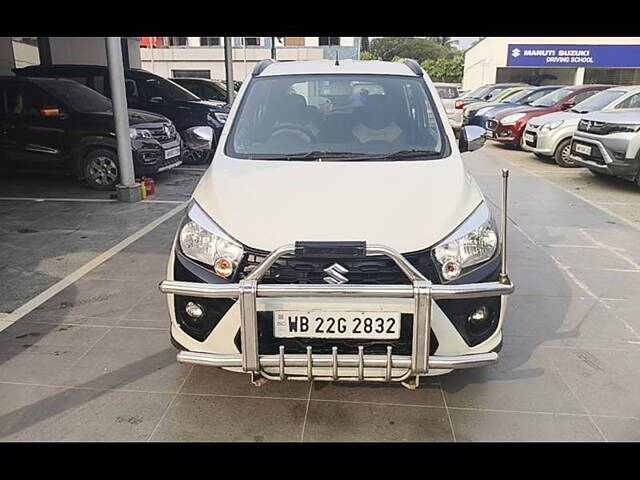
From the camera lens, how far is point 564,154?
428 inches

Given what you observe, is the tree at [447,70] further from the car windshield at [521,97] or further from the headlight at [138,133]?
the headlight at [138,133]

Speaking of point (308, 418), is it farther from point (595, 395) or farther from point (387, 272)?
point (595, 395)

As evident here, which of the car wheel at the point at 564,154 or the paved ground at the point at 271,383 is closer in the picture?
the paved ground at the point at 271,383

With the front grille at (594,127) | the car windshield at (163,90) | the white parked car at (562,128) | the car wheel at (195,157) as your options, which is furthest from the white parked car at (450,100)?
the car windshield at (163,90)

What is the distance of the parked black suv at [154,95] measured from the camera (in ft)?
34.1

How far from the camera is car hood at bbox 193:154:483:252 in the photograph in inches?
105

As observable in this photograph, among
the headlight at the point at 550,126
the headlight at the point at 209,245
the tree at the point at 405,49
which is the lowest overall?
the headlight at the point at 209,245

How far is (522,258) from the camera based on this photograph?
5344 millimetres

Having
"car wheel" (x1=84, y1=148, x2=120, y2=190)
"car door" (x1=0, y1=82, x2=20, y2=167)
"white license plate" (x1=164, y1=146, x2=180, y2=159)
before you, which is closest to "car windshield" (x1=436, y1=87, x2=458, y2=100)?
"white license plate" (x1=164, y1=146, x2=180, y2=159)

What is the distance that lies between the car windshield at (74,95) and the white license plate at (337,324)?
696 cm

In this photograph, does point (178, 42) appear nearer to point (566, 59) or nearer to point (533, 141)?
point (566, 59)

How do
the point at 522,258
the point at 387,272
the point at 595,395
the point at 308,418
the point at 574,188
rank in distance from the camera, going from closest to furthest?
1. the point at 387,272
2. the point at 308,418
3. the point at 595,395
4. the point at 522,258
5. the point at 574,188
